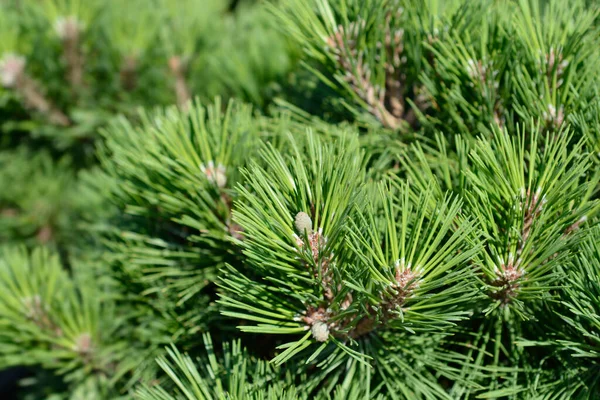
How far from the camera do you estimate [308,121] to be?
0.58 m

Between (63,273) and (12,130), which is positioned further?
(12,130)

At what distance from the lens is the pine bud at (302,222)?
37 centimetres

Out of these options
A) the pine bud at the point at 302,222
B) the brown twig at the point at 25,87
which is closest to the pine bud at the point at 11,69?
the brown twig at the point at 25,87

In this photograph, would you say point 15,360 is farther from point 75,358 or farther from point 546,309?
point 546,309

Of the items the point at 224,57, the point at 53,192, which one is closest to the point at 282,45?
the point at 224,57

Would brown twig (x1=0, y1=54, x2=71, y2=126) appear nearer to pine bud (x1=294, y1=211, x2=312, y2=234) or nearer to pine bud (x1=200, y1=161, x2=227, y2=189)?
pine bud (x1=200, y1=161, x2=227, y2=189)

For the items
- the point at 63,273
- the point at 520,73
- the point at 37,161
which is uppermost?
the point at 37,161

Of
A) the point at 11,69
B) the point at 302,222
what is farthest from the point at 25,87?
the point at 302,222

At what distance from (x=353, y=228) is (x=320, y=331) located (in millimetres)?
76

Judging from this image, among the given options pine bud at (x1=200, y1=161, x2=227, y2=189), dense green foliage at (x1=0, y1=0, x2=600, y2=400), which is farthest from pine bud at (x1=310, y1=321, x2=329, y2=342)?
pine bud at (x1=200, y1=161, x2=227, y2=189)

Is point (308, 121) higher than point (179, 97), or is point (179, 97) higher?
point (179, 97)

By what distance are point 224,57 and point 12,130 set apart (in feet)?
1.19

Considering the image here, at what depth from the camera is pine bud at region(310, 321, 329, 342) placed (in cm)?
38

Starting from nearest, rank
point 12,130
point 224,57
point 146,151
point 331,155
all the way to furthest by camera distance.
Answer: point 331,155 < point 146,151 < point 224,57 < point 12,130
